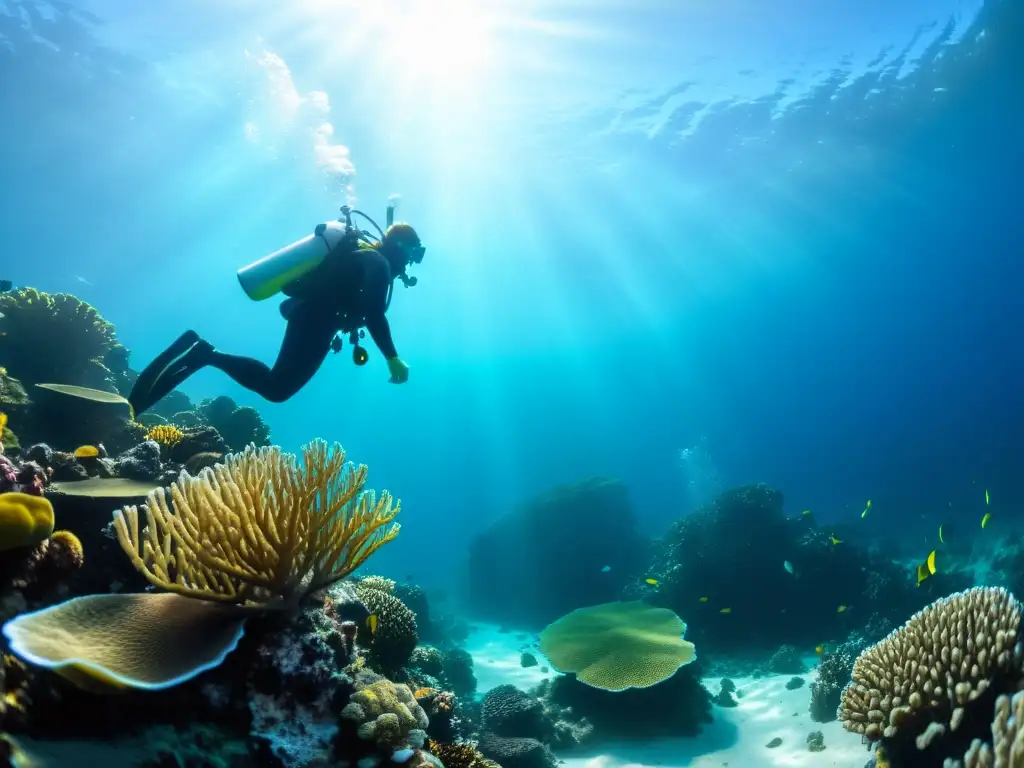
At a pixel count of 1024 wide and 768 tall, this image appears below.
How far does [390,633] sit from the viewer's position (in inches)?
202

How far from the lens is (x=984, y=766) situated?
106 inches

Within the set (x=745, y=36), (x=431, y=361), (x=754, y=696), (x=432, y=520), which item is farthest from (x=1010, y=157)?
(x=431, y=361)

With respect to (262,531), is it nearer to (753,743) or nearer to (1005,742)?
(1005,742)

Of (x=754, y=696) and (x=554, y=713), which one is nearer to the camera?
(x=554, y=713)

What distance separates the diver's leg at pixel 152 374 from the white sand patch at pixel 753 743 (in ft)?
24.2

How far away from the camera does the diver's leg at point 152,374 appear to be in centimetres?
593

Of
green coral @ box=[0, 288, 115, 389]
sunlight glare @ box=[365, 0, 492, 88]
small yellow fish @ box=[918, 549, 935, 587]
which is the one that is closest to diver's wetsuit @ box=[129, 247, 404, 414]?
green coral @ box=[0, 288, 115, 389]

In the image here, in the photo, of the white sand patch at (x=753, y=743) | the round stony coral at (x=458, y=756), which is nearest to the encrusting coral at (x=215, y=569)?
the round stony coral at (x=458, y=756)

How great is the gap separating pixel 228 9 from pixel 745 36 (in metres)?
25.2

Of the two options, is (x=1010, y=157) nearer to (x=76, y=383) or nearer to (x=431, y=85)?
(x=431, y=85)

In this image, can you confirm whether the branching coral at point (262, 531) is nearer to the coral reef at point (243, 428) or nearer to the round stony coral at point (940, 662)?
the round stony coral at point (940, 662)

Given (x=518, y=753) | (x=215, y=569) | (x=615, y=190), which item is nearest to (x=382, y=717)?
(x=215, y=569)

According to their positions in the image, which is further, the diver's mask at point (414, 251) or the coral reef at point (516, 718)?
the coral reef at point (516, 718)

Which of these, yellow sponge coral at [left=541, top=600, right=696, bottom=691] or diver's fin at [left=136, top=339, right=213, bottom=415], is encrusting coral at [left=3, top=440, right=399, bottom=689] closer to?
diver's fin at [left=136, top=339, right=213, bottom=415]
